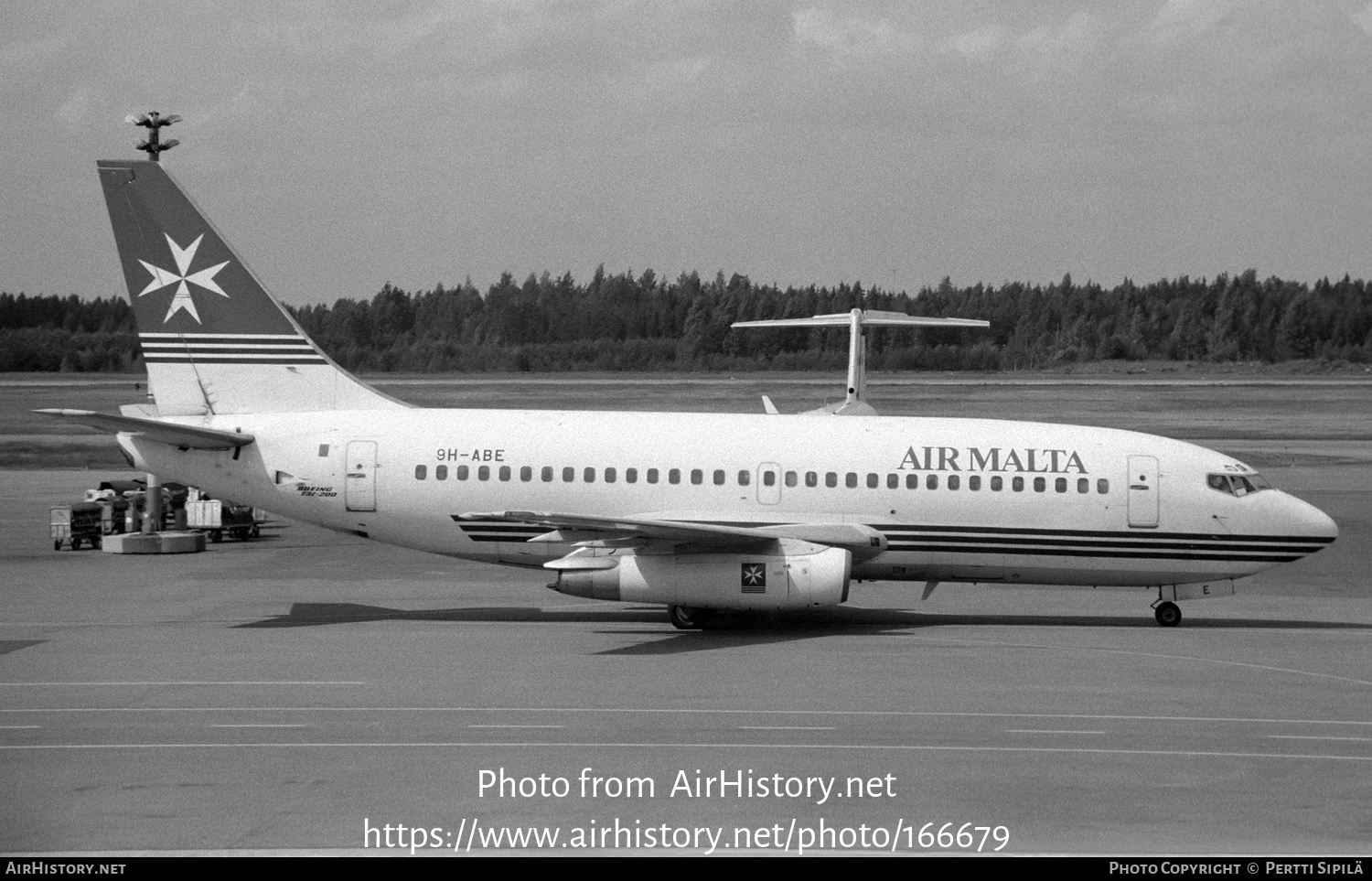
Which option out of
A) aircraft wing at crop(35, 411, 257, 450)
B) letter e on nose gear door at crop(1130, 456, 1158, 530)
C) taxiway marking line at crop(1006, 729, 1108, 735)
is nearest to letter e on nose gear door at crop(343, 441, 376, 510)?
aircraft wing at crop(35, 411, 257, 450)

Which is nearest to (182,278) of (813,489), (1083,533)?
(813,489)

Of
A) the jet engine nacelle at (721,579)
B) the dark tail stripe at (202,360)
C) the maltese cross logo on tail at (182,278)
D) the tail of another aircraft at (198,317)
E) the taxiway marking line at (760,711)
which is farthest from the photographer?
the dark tail stripe at (202,360)

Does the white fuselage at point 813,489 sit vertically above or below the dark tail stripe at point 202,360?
below

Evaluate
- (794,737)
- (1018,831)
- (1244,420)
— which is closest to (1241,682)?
(794,737)

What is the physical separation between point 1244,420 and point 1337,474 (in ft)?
96.2

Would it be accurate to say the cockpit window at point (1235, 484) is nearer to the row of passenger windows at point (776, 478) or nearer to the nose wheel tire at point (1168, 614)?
the row of passenger windows at point (776, 478)

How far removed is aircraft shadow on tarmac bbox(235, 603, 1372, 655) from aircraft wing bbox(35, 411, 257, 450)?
325 cm

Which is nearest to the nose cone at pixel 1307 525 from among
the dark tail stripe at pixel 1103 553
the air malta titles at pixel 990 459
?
the dark tail stripe at pixel 1103 553

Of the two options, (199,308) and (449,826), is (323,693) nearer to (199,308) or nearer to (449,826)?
(449,826)

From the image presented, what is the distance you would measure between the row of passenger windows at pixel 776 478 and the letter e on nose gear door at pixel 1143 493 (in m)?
0.50

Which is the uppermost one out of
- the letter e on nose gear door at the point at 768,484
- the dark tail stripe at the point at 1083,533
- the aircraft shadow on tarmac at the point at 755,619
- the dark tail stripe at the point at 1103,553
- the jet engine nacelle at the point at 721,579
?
the letter e on nose gear door at the point at 768,484

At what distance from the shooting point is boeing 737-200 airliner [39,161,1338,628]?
27.0m

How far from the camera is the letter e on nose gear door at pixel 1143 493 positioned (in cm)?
2706

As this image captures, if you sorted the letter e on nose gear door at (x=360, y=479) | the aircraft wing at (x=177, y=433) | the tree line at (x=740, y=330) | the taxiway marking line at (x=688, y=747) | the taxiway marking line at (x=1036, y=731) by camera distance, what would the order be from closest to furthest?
the taxiway marking line at (x=688, y=747) < the taxiway marking line at (x=1036, y=731) < the aircraft wing at (x=177, y=433) < the letter e on nose gear door at (x=360, y=479) < the tree line at (x=740, y=330)
